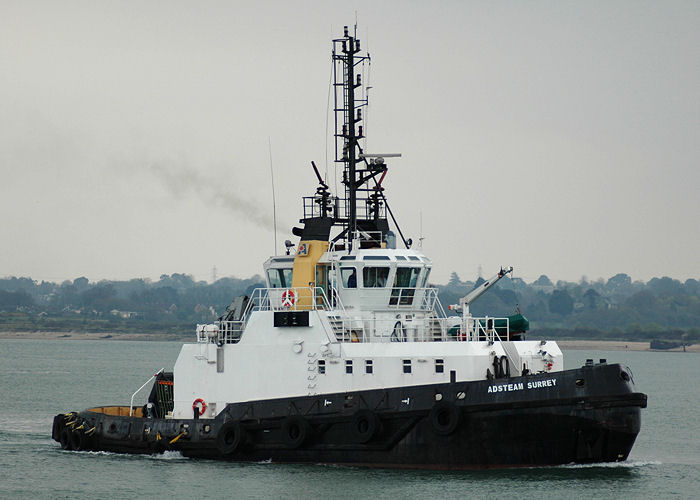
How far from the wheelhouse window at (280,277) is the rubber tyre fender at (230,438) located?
Result: 3345 mm

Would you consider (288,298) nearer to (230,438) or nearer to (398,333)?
(398,333)

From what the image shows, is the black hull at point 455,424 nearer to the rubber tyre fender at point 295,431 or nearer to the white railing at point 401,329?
the rubber tyre fender at point 295,431

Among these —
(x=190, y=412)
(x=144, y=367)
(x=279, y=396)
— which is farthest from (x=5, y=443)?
(x=144, y=367)

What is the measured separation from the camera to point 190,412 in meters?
24.5

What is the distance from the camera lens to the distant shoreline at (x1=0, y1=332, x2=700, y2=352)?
361ft

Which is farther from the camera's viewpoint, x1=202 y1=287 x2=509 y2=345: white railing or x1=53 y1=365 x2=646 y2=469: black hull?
x1=202 y1=287 x2=509 y2=345: white railing

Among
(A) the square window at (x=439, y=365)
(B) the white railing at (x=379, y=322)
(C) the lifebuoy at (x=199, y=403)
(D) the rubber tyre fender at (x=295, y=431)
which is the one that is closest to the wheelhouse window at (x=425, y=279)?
(B) the white railing at (x=379, y=322)

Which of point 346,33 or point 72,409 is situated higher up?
point 346,33

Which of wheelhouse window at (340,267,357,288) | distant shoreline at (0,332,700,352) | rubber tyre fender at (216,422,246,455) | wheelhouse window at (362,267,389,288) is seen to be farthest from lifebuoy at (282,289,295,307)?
distant shoreline at (0,332,700,352)

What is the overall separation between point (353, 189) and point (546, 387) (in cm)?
620

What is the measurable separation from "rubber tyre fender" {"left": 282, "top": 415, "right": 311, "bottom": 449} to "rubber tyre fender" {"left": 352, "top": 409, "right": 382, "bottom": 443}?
3.18 feet

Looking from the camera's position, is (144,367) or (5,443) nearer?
(5,443)

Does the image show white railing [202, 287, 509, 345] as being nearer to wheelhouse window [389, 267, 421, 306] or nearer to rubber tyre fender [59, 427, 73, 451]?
wheelhouse window [389, 267, 421, 306]

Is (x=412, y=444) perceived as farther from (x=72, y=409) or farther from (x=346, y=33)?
(x=72, y=409)
